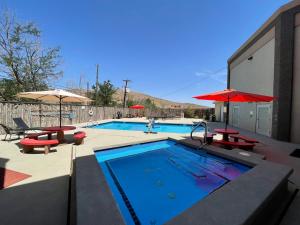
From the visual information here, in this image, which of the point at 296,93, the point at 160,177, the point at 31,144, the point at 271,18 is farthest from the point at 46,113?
the point at 271,18

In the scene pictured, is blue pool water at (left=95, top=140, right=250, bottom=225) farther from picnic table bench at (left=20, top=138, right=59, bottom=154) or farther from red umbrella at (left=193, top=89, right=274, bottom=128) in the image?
red umbrella at (left=193, top=89, right=274, bottom=128)

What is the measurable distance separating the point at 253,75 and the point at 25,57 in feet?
71.4

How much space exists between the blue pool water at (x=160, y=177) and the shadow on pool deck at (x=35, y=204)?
1.03 metres

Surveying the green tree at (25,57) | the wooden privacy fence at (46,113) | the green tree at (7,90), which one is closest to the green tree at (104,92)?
the wooden privacy fence at (46,113)

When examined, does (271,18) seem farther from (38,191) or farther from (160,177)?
(38,191)

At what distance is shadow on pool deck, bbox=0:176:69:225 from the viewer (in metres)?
2.20

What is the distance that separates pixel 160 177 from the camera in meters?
4.34

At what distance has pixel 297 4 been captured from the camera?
823 centimetres

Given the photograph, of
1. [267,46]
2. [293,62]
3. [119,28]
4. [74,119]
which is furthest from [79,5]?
[293,62]

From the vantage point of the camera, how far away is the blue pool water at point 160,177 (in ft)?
10.1

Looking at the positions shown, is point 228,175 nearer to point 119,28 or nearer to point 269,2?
point 269,2

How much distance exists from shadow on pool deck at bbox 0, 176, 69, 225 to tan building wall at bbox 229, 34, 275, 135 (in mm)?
11152

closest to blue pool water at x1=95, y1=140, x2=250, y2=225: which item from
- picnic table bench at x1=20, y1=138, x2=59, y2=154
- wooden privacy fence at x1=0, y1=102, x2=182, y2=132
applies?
picnic table bench at x1=20, y1=138, x2=59, y2=154

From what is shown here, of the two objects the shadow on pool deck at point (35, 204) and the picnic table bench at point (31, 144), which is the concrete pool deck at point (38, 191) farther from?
the picnic table bench at point (31, 144)
